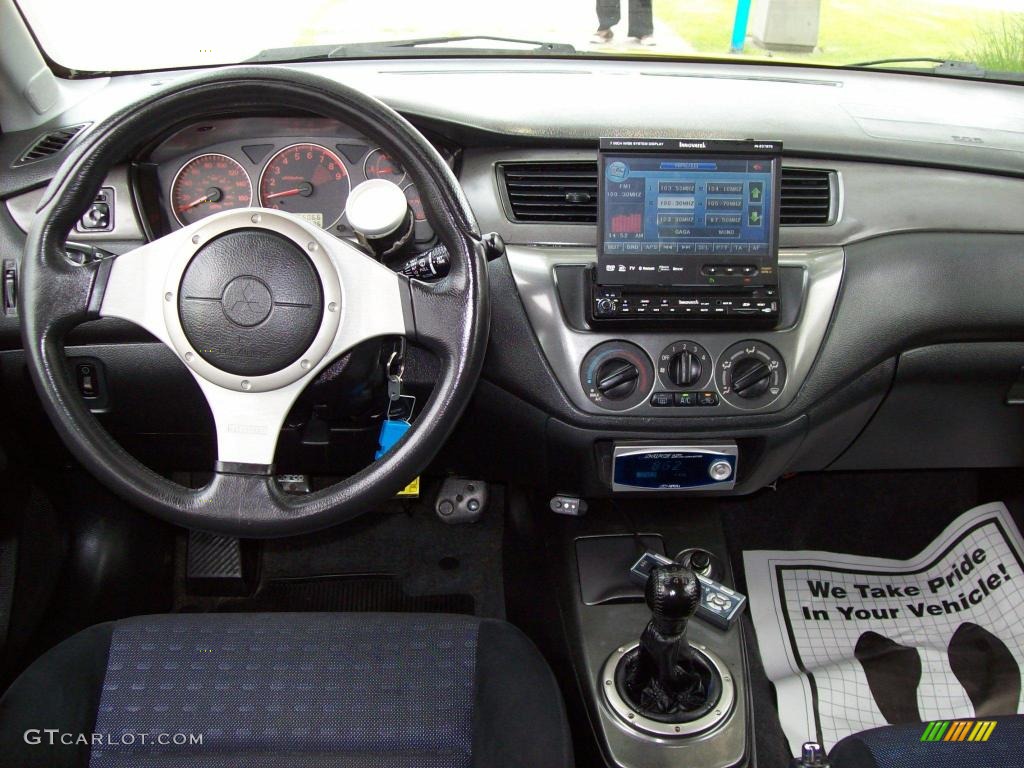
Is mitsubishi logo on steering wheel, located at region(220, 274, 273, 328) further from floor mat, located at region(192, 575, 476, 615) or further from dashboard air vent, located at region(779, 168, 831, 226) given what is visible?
floor mat, located at region(192, 575, 476, 615)

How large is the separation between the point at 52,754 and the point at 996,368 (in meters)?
1.48

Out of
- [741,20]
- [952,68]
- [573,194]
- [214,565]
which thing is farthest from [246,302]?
[952,68]

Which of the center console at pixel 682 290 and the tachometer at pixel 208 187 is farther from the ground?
the tachometer at pixel 208 187

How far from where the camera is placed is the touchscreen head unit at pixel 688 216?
46.8 inches

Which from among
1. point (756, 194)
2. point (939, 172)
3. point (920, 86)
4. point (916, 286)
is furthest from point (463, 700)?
point (920, 86)

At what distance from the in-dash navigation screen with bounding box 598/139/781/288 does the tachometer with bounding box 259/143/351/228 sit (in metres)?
0.43

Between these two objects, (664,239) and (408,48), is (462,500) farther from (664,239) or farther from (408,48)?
(408,48)

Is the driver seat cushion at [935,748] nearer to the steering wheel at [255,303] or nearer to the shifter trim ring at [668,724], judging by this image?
the shifter trim ring at [668,724]

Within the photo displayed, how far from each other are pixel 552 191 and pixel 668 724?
0.82 meters

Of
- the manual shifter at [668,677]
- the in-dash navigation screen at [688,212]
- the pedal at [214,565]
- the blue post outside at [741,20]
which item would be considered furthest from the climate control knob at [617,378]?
the pedal at [214,565]

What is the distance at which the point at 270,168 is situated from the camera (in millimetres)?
1342

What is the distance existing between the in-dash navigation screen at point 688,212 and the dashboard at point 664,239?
0.01 metres

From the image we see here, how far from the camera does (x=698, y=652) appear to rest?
1.36 metres

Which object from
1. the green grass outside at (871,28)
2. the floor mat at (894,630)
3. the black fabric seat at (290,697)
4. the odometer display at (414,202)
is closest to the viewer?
the black fabric seat at (290,697)
